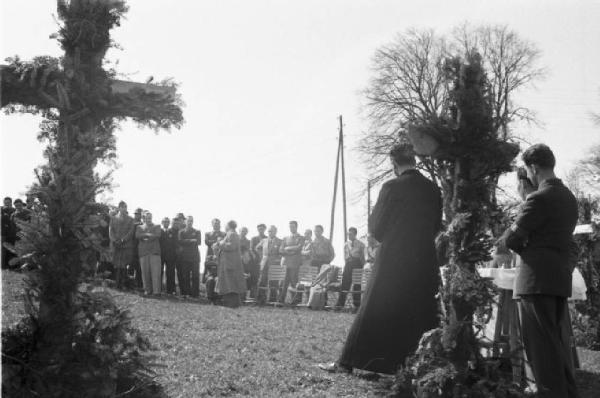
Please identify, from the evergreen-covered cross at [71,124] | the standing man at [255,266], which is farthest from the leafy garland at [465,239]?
the standing man at [255,266]

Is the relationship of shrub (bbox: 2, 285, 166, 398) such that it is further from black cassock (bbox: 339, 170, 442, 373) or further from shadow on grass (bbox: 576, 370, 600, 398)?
shadow on grass (bbox: 576, 370, 600, 398)

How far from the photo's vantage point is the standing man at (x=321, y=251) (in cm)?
1952

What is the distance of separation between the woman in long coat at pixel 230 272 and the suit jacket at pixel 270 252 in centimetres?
241

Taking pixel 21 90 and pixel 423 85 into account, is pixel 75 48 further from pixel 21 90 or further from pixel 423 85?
pixel 423 85

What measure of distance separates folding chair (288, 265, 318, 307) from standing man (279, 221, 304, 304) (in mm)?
146

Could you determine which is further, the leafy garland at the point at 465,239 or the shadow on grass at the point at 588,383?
the shadow on grass at the point at 588,383

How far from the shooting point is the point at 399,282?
6664mm

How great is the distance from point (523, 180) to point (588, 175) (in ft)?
86.5

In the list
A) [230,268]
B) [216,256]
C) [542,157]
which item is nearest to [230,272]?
[230,268]

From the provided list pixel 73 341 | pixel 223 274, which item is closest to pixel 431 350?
pixel 73 341

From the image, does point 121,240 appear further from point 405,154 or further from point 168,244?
point 405,154

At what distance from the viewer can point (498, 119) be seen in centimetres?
620

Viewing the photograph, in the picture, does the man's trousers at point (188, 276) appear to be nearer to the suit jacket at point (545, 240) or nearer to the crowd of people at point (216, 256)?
the crowd of people at point (216, 256)

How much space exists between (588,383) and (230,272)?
10766mm
